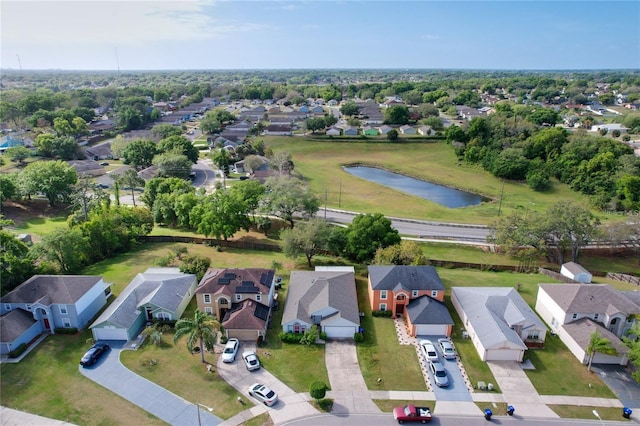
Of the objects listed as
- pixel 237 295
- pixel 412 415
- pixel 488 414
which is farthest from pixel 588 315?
pixel 237 295

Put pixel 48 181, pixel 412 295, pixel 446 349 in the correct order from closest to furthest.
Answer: pixel 446 349 < pixel 412 295 < pixel 48 181

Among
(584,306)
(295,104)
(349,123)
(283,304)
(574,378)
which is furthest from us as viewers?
(295,104)

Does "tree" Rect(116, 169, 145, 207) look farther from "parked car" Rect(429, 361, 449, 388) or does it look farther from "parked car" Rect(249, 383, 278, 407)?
"parked car" Rect(429, 361, 449, 388)

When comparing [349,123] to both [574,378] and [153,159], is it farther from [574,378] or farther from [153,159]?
[574,378]

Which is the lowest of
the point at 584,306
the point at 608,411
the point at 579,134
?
the point at 608,411

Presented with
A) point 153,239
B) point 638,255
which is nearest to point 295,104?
point 153,239

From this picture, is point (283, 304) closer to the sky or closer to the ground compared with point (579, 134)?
closer to the ground

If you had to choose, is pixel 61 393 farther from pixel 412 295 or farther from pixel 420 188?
pixel 420 188
